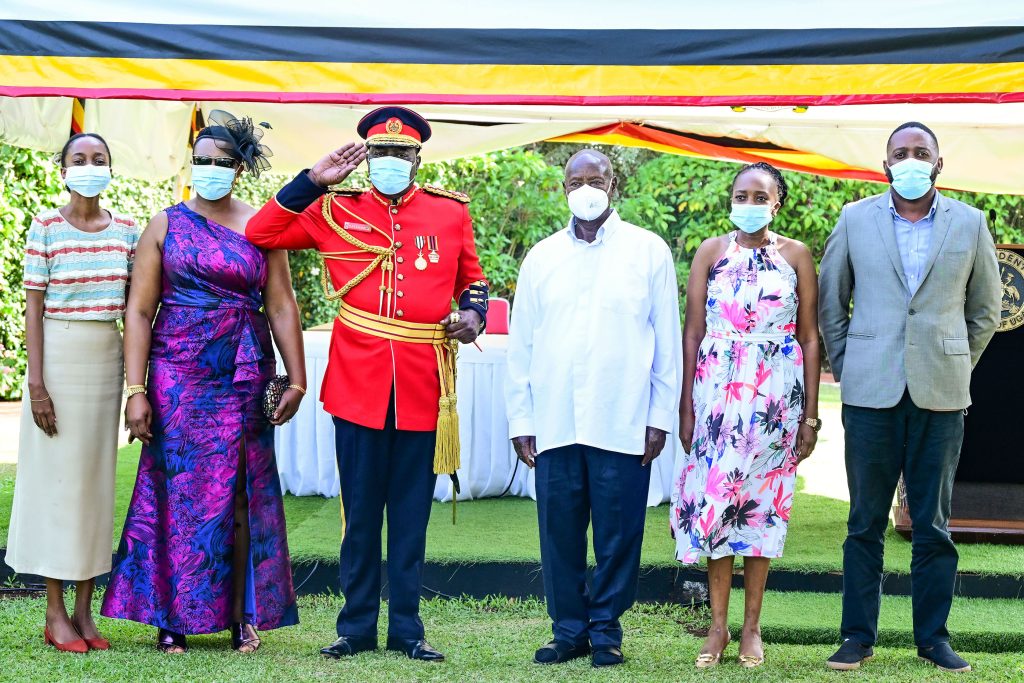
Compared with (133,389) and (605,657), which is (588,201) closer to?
(605,657)

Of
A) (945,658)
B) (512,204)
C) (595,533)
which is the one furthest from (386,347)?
(512,204)

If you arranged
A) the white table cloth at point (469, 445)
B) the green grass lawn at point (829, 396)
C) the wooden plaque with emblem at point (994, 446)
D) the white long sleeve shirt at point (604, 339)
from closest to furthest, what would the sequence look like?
the white long sleeve shirt at point (604, 339) < the wooden plaque with emblem at point (994, 446) < the white table cloth at point (469, 445) < the green grass lawn at point (829, 396)

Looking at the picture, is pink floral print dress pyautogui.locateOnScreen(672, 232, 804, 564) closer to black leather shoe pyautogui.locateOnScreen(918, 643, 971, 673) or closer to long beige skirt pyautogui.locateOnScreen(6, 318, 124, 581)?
black leather shoe pyautogui.locateOnScreen(918, 643, 971, 673)

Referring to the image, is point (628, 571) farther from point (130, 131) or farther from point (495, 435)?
point (130, 131)

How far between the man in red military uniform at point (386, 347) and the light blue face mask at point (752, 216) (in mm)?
1053

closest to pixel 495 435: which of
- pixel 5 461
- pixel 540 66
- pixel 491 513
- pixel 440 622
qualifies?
pixel 491 513

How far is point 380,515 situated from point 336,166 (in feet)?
4.36

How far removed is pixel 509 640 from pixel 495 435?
2577 mm

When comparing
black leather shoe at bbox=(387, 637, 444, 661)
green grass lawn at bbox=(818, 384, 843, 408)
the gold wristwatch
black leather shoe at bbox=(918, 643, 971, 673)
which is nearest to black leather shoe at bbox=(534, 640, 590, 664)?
black leather shoe at bbox=(387, 637, 444, 661)

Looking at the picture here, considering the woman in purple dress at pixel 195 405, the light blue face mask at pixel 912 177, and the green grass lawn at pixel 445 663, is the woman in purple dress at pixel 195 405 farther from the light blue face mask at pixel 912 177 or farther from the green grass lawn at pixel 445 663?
the light blue face mask at pixel 912 177

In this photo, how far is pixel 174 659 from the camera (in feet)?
14.1

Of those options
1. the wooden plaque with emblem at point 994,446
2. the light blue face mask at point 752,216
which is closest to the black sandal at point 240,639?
the light blue face mask at point 752,216

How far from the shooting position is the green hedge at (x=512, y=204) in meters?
11.4

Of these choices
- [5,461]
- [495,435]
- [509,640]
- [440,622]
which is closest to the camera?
[509,640]
